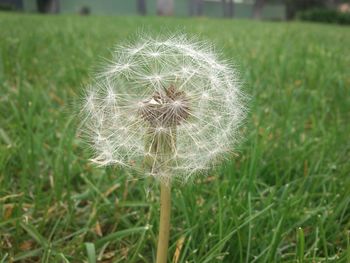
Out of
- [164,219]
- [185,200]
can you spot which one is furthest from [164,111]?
[185,200]

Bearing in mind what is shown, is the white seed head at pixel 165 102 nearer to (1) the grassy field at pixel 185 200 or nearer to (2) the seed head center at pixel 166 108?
(2) the seed head center at pixel 166 108

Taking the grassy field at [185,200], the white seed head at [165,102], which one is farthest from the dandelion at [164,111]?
the grassy field at [185,200]

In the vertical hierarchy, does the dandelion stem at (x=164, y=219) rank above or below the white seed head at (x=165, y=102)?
below

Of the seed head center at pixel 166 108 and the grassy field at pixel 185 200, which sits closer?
the seed head center at pixel 166 108

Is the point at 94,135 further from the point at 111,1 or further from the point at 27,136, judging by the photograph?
the point at 111,1

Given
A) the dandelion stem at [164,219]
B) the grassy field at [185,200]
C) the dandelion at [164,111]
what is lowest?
the grassy field at [185,200]

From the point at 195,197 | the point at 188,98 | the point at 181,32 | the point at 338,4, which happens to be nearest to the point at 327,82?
the point at 195,197

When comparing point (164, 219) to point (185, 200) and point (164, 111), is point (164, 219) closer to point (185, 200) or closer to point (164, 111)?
point (164, 111)
